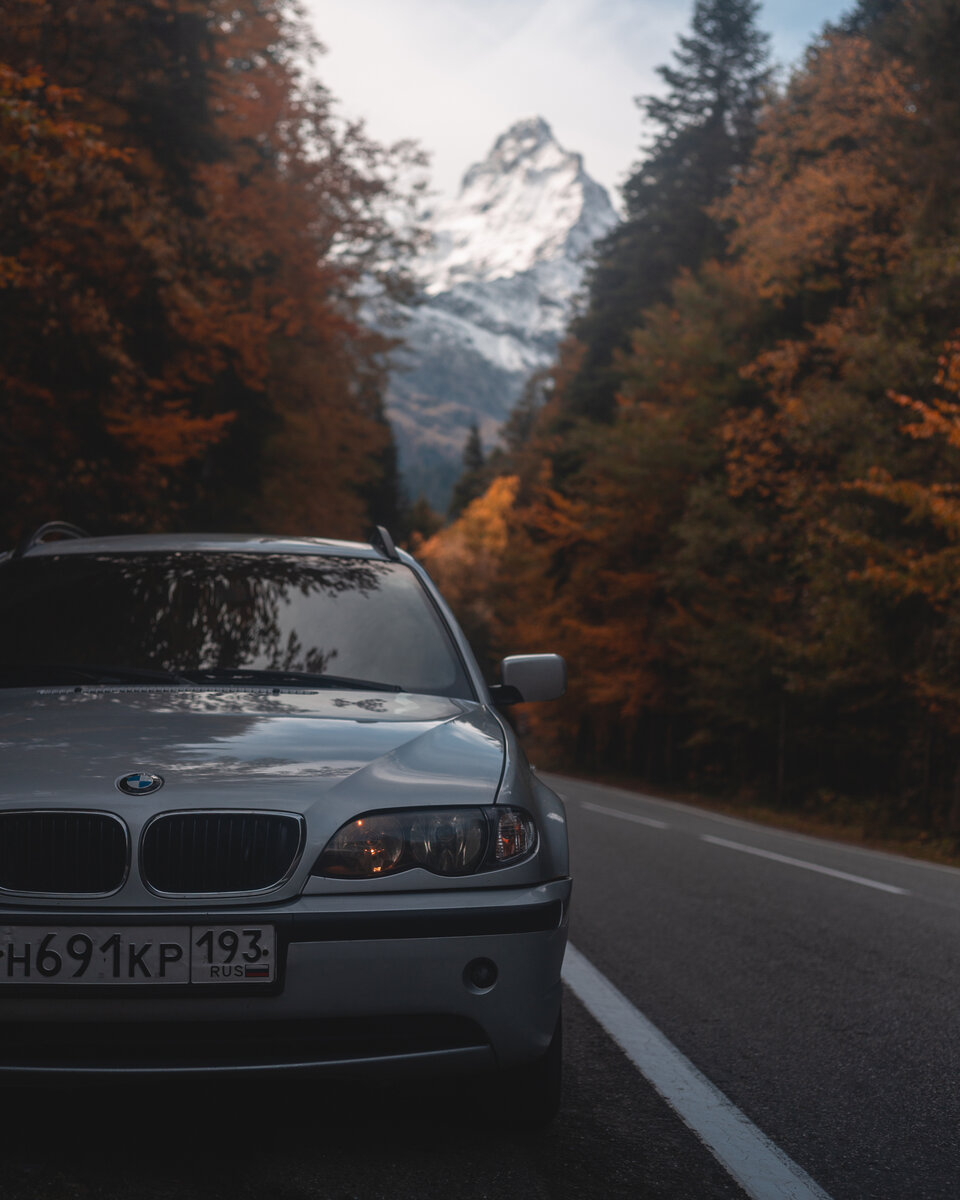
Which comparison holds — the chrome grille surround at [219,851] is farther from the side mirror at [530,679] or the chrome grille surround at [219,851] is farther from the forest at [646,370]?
the forest at [646,370]

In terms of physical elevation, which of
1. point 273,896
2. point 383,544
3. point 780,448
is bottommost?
point 273,896

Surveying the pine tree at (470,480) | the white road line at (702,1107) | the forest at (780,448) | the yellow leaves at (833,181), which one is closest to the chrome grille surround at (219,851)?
the white road line at (702,1107)

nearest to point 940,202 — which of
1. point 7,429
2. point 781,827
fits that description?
point 781,827

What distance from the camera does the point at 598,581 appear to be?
34.6 meters

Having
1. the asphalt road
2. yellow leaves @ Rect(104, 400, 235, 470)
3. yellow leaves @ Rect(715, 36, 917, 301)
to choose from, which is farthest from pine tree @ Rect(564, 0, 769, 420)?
the asphalt road

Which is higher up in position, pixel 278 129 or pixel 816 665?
pixel 278 129

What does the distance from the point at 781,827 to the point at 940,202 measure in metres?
9.98

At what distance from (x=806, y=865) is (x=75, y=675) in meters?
8.02

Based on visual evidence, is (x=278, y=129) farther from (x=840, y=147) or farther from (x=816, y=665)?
(x=816, y=665)

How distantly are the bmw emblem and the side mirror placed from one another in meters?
1.63

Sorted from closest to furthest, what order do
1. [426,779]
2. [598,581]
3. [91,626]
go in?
[426,779] → [91,626] → [598,581]

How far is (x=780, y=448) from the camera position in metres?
24.0

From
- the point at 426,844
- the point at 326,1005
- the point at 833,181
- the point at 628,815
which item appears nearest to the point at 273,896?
the point at 326,1005

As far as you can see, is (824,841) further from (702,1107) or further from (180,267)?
(702,1107)
